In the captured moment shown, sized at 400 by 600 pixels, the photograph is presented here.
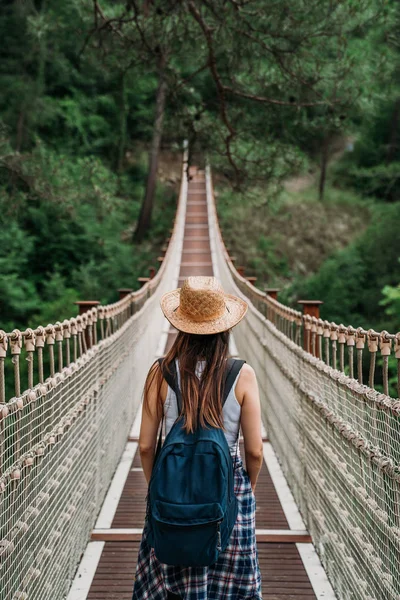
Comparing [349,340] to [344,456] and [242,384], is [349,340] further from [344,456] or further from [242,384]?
[242,384]

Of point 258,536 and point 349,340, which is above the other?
point 349,340

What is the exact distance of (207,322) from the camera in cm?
200

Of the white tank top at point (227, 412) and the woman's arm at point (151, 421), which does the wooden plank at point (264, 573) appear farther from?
the white tank top at point (227, 412)

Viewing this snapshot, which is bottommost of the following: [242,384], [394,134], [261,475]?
[261,475]

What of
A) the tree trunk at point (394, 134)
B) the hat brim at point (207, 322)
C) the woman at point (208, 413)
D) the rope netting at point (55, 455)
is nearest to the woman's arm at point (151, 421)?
the woman at point (208, 413)

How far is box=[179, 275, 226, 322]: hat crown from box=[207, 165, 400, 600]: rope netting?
0.52 meters

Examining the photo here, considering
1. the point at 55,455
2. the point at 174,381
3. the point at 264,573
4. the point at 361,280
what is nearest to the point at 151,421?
the point at 174,381

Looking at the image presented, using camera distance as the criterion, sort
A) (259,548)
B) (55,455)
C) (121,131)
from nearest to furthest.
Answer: (55,455) → (259,548) → (121,131)

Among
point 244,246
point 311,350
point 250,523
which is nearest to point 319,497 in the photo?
point 311,350

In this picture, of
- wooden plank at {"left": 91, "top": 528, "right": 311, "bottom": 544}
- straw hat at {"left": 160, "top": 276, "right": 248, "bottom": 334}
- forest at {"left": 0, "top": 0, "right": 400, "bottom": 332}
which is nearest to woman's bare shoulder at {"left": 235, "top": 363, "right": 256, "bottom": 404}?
straw hat at {"left": 160, "top": 276, "right": 248, "bottom": 334}

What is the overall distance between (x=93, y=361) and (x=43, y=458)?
46.0 inches

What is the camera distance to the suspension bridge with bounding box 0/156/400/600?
2.13 metres

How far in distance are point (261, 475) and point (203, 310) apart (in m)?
2.84

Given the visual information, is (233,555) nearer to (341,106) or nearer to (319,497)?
(319,497)
